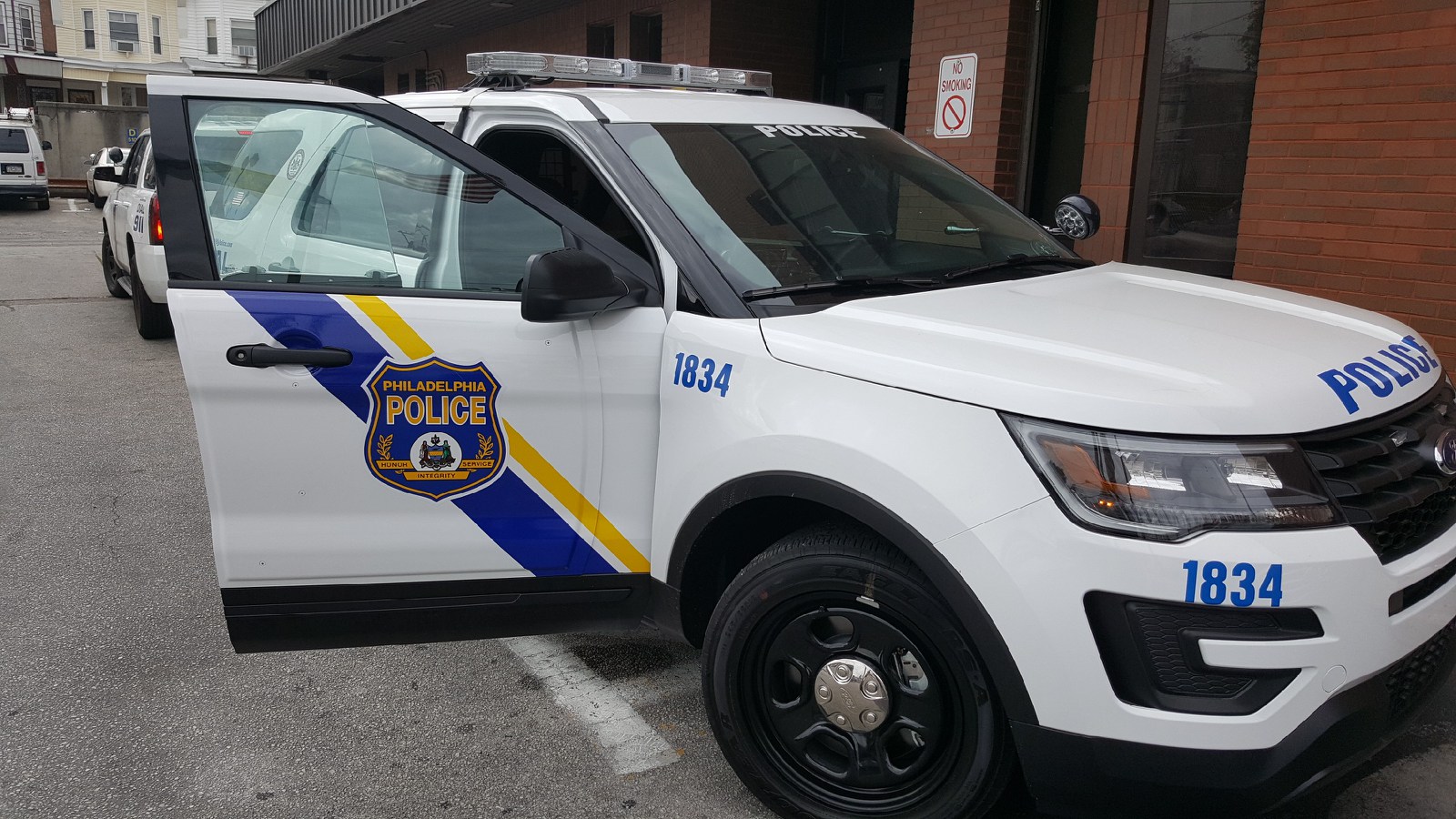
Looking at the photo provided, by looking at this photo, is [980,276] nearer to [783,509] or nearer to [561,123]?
[783,509]

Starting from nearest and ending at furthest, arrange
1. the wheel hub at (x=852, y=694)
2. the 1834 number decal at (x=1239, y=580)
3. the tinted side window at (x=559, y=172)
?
the 1834 number decal at (x=1239, y=580)
the wheel hub at (x=852, y=694)
the tinted side window at (x=559, y=172)

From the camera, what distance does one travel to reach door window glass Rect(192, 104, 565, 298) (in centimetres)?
287

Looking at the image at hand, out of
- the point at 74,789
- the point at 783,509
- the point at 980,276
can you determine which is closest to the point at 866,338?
the point at 783,509

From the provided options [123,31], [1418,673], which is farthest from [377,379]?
[123,31]

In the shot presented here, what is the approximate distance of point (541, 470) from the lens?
285 centimetres

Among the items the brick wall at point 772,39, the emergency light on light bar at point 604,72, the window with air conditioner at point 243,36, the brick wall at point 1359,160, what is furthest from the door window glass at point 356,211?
the window with air conditioner at point 243,36

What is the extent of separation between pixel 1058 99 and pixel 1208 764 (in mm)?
6312

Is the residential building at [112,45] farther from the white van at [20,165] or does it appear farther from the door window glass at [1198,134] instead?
the door window glass at [1198,134]

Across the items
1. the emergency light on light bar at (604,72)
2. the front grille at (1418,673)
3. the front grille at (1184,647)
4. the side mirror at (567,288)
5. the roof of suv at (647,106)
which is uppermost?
the emergency light on light bar at (604,72)

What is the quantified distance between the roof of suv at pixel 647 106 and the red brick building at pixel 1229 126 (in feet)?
10.3

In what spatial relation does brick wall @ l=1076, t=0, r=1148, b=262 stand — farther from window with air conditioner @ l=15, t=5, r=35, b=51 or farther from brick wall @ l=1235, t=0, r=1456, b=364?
window with air conditioner @ l=15, t=5, r=35, b=51

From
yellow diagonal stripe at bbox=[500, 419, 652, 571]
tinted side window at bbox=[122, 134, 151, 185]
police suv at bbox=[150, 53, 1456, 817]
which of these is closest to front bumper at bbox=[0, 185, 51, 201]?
tinted side window at bbox=[122, 134, 151, 185]

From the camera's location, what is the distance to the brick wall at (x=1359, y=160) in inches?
204

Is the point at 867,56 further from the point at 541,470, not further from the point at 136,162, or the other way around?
the point at 541,470
